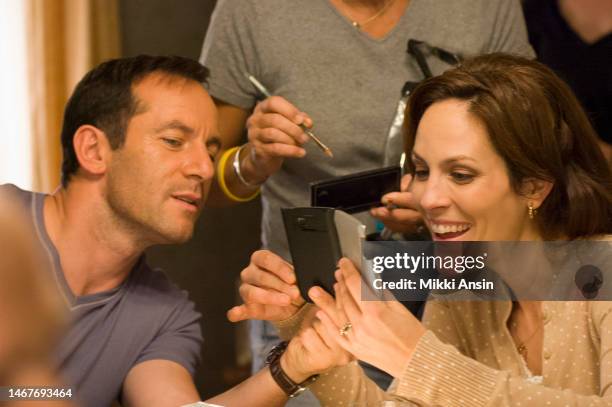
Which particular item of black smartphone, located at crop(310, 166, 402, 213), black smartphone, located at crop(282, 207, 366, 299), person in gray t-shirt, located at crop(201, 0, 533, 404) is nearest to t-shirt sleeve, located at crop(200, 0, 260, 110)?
person in gray t-shirt, located at crop(201, 0, 533, 404)

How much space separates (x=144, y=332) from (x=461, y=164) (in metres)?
0.48

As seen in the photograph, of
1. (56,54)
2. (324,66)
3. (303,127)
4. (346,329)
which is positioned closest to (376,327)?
(346,329)

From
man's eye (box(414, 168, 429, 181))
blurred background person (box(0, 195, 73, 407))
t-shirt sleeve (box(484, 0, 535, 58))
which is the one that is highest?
t-shirt sleeve (box(484, 0, 535, 58))

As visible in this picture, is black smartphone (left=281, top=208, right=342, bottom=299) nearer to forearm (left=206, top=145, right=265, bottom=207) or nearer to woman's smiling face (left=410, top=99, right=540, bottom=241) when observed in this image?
woman's smiling face (left=410, top=99, right=540, bottom=241)

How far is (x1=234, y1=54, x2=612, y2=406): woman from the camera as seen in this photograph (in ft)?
3.79

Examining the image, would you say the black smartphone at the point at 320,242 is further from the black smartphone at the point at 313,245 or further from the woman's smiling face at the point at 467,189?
the woman's smiling face at the point at 467,189

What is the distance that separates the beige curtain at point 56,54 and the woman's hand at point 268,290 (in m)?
0.65

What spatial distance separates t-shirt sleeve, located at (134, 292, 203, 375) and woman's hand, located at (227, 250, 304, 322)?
152 mm

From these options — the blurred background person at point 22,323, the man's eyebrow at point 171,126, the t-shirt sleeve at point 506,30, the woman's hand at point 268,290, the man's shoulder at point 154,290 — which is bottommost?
the man's shoulder at point 154,290

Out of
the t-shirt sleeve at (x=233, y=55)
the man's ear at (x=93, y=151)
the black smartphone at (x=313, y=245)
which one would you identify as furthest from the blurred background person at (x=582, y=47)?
the man's ear at (x=93, y=151)

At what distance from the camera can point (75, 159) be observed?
1.35 m

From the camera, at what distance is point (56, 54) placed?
5.85 ft

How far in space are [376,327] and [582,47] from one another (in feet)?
2.39

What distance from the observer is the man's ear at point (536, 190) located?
1.19 meters
